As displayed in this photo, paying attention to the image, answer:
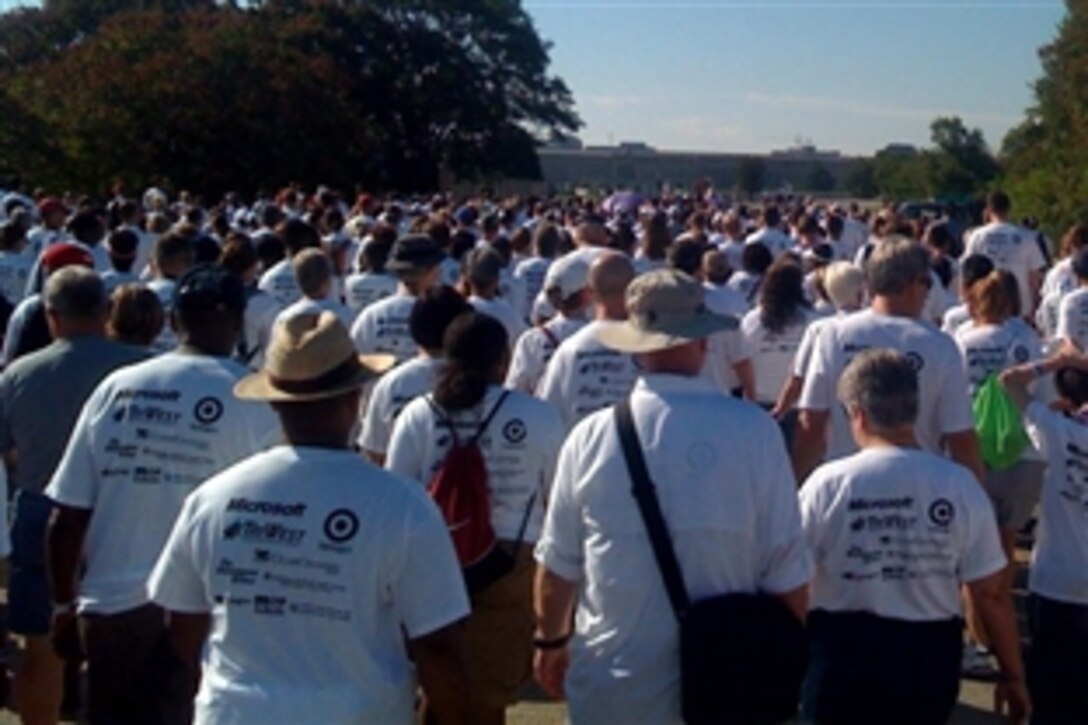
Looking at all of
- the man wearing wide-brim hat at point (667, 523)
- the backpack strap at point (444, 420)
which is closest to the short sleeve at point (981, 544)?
the man wearing wide-brim hat at point (667, 523)

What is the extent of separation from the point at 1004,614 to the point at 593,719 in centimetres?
138

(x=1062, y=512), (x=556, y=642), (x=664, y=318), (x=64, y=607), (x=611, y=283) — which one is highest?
(x=664, y=318)

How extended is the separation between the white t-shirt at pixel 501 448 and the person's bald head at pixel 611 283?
1.58m

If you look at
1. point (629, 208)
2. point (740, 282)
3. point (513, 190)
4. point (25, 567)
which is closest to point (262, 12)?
point (513, 190)

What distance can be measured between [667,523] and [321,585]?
1065 mm

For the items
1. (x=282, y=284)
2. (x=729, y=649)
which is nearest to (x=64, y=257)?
(x=282, y=284)

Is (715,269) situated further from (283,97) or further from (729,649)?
(283,97)

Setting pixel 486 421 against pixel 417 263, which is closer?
pixel 486 421

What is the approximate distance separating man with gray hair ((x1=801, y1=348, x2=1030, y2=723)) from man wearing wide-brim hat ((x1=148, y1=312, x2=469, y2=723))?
1.49 m

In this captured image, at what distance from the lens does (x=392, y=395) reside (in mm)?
6258

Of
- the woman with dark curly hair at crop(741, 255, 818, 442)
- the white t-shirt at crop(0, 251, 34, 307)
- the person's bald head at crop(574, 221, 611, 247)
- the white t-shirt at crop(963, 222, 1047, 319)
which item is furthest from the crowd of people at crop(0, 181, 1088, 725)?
the white t-shirt at crop(963, 222, 1047, 319)

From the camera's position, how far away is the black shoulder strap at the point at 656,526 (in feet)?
13.9

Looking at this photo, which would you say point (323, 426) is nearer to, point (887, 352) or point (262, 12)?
point (887, 352)

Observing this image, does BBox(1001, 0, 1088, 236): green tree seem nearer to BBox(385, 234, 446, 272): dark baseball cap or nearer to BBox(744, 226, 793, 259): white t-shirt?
BBox(744, 226, 793, 259): white t-shirt
